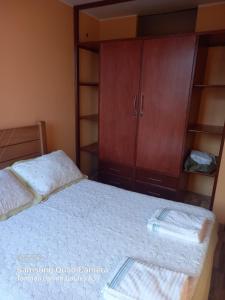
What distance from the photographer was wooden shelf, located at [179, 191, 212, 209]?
287 cm

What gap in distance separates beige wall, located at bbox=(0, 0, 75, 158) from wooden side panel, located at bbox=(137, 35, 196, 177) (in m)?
0.95

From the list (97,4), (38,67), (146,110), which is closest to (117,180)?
(146,110)

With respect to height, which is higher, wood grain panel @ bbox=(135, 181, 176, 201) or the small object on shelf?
the small object on shelf

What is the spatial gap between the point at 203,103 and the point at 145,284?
7.74ft

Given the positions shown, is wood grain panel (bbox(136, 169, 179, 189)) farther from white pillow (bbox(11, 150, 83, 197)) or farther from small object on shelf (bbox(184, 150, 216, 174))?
white pillow (bbox(11, 150, 83, 197))

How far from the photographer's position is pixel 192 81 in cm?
230

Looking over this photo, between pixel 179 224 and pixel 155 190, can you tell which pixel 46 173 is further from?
pixel 155 190

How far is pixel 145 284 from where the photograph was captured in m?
1.05

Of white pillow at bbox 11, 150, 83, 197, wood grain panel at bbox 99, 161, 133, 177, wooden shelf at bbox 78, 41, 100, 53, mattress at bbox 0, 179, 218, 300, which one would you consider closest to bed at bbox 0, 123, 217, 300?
mattress at bbox 0, 179, 218, 300

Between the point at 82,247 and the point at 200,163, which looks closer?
the point at 82,247

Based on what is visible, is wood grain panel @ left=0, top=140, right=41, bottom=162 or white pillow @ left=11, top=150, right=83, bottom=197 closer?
white pillow @ left=11, top=150, right=83, bottom=197

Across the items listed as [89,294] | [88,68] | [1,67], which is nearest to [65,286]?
[89,294]

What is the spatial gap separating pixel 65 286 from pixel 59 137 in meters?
1.99

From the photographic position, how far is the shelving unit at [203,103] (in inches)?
91.5
